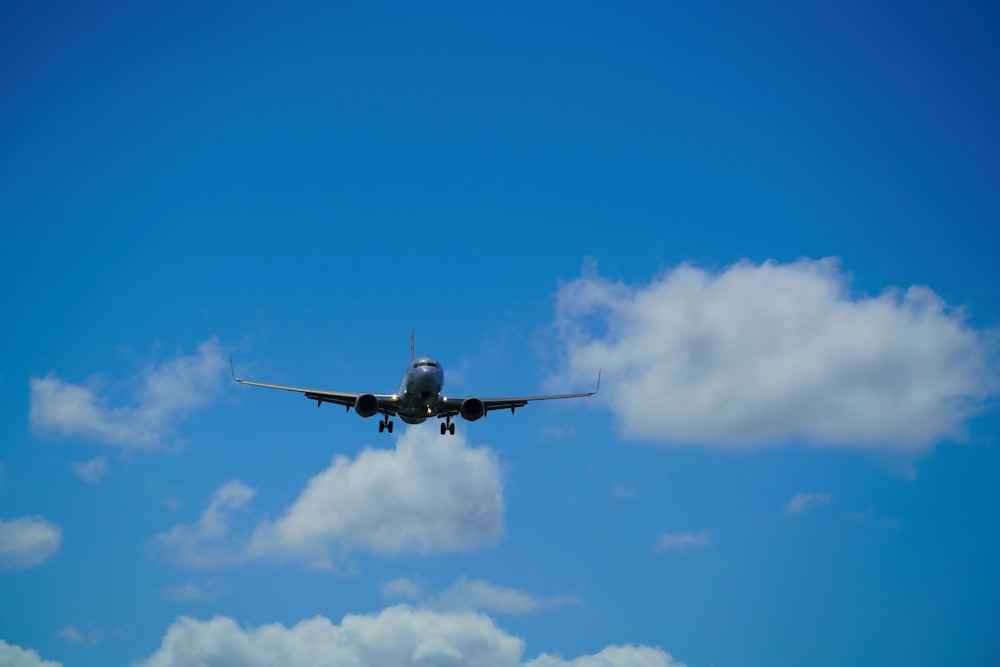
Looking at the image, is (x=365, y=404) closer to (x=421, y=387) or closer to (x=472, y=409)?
(x=421, y=387)

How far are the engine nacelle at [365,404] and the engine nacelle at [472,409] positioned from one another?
6234 mm

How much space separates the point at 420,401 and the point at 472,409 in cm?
475

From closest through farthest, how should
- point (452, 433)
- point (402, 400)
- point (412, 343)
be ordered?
point (402, 400) → point (452, 433) → point (412, 343)

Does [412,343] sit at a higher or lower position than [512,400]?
higher

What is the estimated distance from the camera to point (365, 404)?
283 ft

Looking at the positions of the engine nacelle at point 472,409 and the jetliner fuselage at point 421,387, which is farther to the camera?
the engine nacelle at point 472,409

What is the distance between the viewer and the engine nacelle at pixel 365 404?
86.2 m

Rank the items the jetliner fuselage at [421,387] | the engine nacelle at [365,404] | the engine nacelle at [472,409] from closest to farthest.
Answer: the jetliner fuselage at [421,387]
the engine nacelle at [365,404]
the engine nacelle at [472,409]

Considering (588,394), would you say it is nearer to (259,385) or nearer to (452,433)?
(452,433)

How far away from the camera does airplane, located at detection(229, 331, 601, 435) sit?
8294 centimetres

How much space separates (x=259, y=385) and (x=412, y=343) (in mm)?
24587

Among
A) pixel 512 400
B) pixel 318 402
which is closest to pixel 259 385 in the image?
pixel 318 402

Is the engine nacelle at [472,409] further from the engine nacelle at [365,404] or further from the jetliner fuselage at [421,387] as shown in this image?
the engine nacelle at [365,404]

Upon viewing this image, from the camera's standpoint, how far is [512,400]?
299 ft
